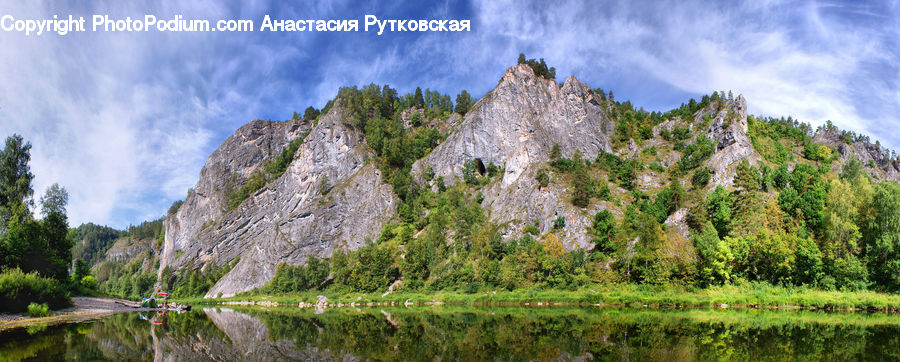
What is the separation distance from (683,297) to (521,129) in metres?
71.5

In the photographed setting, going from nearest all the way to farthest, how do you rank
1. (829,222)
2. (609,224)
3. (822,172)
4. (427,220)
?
1. (829,222)
2. (609,224)
3. (822,172)
4. (427,220)

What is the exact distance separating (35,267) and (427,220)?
65.6 m

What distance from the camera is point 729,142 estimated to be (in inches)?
3438

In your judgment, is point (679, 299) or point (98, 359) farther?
point (679, 299)

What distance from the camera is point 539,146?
106750 mm

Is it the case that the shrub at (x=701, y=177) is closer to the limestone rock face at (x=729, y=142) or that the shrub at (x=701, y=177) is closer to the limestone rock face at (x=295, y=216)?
the limestone rock face at (x=729, y=142)

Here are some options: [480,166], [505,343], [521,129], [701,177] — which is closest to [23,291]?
[505,343]

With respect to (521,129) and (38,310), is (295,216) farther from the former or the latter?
(38,310)

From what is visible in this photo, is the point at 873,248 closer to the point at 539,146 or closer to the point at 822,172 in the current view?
the point at 822,172

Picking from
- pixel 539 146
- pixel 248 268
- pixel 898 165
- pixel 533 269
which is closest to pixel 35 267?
pixel 248 268

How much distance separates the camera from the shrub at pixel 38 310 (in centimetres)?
3969

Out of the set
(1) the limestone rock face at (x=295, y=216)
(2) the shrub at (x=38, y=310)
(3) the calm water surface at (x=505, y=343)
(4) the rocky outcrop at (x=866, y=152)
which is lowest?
(2) the shrub at (x=38, y=310)

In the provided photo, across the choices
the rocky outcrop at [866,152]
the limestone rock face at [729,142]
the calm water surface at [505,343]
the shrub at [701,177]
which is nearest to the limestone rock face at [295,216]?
the shrub at [701,177]

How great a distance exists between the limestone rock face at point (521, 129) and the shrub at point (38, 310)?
72.0 m
